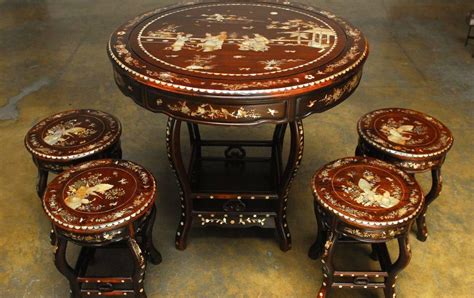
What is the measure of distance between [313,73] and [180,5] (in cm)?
111

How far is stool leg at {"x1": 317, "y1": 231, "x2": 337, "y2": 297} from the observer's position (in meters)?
1.85

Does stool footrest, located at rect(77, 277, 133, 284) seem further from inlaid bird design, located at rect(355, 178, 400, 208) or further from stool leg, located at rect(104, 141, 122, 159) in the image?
inlaid bird design, located at rect(355, 178, 400, 208)

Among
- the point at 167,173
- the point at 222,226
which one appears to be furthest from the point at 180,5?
the point at 222,226

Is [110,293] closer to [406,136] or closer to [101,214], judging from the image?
[101,214]

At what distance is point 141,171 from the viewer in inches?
77.7

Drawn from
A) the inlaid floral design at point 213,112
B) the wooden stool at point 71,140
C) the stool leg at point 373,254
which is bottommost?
the stool leg at point 373,254

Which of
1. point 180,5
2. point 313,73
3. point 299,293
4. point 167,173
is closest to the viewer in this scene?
point 313,73

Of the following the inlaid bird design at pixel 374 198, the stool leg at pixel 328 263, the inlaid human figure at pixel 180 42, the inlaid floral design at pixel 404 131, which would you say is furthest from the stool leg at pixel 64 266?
the inlaid floral design at pixel 404 131

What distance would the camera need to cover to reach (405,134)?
86.3 inches

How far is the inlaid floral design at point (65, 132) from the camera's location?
2.18 m

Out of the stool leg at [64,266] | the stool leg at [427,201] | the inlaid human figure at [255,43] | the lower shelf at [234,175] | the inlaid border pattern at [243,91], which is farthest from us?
the lower shelf at [234,175]

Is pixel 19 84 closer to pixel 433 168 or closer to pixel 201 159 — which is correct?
pixel 201 159

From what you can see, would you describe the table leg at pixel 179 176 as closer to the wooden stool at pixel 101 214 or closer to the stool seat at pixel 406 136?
the wooden stool at pixel 101 214

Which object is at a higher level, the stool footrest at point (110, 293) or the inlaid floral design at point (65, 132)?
the inlaid floral design at point (65, 132)
